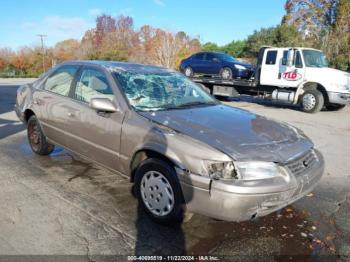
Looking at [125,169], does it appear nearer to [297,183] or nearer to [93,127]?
[93,127]

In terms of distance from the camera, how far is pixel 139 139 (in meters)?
3.58

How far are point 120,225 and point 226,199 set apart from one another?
3.89 feet

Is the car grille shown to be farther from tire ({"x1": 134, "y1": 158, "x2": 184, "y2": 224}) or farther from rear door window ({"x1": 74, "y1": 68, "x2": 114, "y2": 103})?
rear door window ({"x1": 74, "y1": 68, "x2": 114, "y2": 103})

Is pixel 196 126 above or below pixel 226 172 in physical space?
above

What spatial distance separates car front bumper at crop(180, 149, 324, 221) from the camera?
2.95 m

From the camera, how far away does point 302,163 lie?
11.2ft

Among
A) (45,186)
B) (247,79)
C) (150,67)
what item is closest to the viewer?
(45,186)

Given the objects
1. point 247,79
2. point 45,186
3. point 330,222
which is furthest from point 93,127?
point 247,79

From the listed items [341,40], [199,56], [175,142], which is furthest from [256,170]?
[341,40]

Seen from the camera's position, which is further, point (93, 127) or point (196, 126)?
point (93, 127)

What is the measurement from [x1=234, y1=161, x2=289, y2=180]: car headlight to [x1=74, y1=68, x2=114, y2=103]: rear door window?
Result: 1.82m

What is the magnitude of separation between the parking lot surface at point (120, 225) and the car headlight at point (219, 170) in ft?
2.25

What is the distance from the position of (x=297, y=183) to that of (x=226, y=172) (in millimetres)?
708

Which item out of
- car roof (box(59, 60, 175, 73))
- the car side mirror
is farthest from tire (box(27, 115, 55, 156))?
the car side mirror
